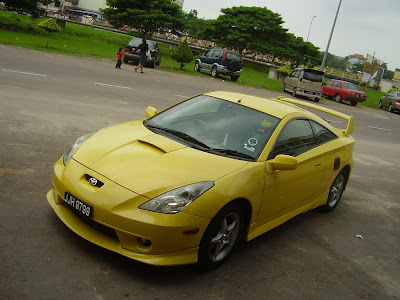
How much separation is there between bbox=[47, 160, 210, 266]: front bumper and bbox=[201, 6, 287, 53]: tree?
4530cm

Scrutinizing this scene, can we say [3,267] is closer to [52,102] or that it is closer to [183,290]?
Answer: [183,290]

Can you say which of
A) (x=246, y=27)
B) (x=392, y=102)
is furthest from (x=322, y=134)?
(x=246, y=27)

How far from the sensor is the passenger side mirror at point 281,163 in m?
3.94

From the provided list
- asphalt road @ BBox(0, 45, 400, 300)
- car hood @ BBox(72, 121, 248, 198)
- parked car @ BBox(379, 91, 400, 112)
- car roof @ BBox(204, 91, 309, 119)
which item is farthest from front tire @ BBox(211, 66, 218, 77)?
car hood @ BBox(72, 121, 248, 198)

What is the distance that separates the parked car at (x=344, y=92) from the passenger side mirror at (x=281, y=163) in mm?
25573

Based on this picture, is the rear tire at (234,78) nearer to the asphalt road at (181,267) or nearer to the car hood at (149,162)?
the asphalt road at (181,267)

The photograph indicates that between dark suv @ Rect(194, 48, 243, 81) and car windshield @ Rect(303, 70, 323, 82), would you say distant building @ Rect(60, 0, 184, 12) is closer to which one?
dark suv @ Rect(194, 48, 243, 81)

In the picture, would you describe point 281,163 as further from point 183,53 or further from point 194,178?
point 183,53

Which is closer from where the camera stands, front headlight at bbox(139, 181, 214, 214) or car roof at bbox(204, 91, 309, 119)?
front headlight at bbox(139, 181, 214, 214)

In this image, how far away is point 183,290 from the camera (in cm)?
326

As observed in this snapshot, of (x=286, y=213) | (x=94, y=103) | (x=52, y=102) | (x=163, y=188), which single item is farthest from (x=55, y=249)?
(x=94, y=103)

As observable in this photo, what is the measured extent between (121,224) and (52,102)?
7325 mm

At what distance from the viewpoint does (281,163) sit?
12.9 ft

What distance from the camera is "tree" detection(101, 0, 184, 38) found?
3359cm
